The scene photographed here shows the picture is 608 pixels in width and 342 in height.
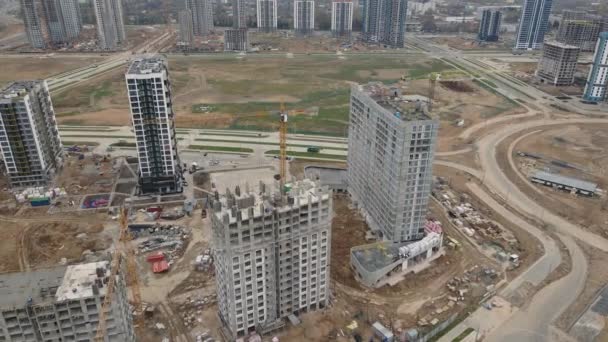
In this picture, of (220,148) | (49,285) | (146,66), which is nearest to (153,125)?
(146,66)

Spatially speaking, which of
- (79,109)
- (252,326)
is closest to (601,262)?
(252,326)

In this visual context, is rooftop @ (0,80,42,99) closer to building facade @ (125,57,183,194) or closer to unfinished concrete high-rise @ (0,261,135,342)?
building facade @ (125,57,183,194)

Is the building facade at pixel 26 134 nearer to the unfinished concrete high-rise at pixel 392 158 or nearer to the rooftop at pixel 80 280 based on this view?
the rooftop at pixel 80 280

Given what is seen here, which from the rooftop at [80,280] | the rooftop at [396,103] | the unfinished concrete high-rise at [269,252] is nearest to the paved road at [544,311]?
the unfinished concrete high-rise at [269,252]

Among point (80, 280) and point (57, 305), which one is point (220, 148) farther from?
point (57, 305)

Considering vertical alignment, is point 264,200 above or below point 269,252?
above

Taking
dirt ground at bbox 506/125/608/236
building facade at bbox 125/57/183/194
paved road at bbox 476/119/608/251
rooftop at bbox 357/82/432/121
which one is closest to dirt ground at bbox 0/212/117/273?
building facade at bbox 125/57/183/194
